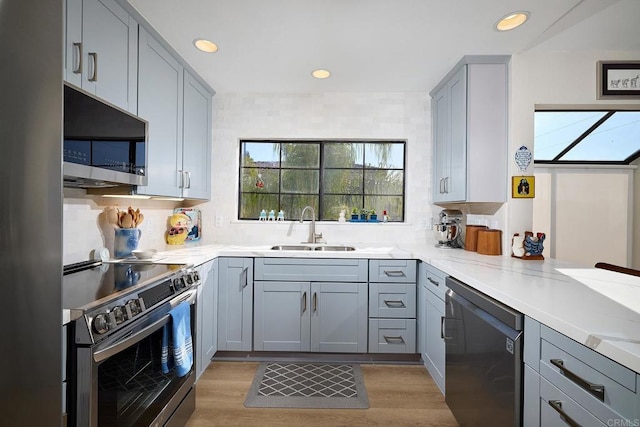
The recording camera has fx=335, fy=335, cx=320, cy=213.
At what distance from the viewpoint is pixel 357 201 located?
344cm

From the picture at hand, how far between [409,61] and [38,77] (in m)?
2.45

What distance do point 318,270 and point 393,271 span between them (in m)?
0.60

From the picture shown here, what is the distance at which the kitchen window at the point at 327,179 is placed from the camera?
11.2ft

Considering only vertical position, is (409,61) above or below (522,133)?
above

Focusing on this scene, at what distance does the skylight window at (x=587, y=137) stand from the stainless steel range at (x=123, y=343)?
129 inches

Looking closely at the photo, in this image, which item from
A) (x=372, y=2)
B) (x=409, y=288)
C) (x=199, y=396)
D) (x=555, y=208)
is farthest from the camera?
(x=555, y=208)

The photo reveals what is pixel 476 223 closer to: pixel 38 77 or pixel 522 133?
pixel 522 133

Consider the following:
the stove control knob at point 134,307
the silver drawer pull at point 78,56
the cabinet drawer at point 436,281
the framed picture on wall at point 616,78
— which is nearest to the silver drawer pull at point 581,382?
the cabinet drawer at point 436,281

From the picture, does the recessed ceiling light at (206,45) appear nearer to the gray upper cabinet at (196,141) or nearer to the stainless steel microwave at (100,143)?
the gray upper cabinet at (196,141)

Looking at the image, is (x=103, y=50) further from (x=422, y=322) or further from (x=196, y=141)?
(x=422, y=322)

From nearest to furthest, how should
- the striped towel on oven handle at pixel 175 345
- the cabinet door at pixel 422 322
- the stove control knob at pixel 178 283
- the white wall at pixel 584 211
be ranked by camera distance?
1. the striped towel on oven handle at pixel 175 345
2. the stove control knob at pixel 178 283
3. the cabinet door at pixel 422 322
4. the white wall at pixel 584 211

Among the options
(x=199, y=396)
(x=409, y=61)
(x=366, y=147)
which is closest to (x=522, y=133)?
(x=409, y=61)

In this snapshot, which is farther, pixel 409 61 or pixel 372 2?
pixel 409 61

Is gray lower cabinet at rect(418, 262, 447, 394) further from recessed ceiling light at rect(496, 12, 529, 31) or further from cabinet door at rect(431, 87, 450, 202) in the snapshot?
recessed ceiling light at rect(496, 12, 529, 31)
